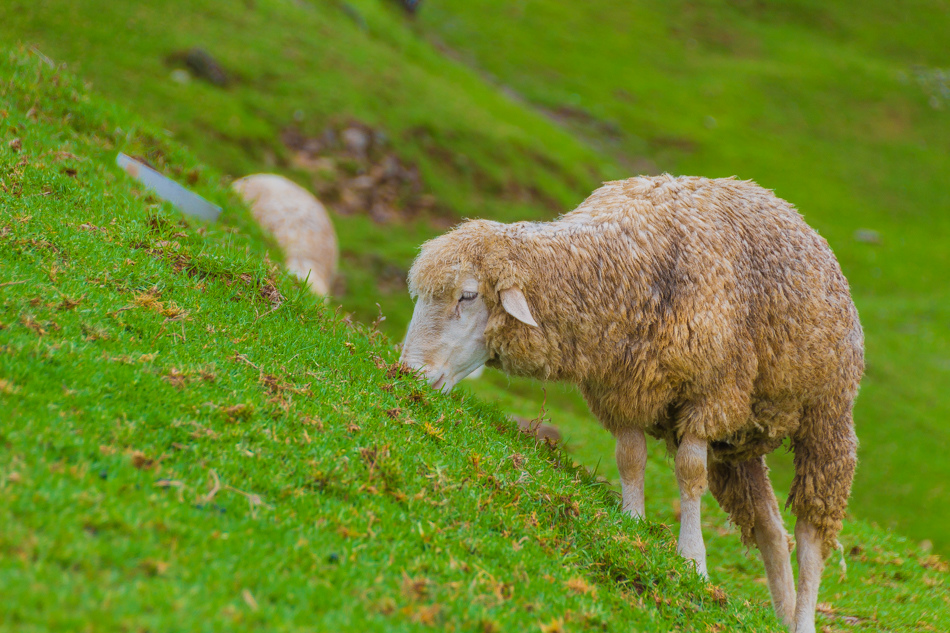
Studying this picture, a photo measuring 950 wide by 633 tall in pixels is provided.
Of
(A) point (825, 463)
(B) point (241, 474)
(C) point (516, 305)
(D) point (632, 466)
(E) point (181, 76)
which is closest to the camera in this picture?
(B) point (241, 474)

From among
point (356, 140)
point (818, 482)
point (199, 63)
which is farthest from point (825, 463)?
point (199, 63)

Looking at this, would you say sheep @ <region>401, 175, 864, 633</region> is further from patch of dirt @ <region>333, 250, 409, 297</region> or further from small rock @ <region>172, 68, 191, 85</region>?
small rock @ <region>172, 68, 191, 85</region>

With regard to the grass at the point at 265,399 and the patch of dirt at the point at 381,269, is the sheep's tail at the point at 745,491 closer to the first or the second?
the grass at the point at 265,399

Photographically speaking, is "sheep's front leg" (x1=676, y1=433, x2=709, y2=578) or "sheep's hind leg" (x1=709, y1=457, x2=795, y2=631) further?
"sheep's hind leg" (x1=709, y1=457, x2=795, y2=631)

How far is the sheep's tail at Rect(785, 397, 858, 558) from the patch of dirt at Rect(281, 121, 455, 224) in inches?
780

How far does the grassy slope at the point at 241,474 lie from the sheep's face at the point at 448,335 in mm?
313

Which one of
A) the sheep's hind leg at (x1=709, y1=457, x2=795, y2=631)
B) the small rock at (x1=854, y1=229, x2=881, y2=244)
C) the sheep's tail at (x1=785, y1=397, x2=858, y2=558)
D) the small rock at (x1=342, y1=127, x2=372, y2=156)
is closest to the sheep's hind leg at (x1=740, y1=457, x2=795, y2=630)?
the sheep's hind leg at (x1=709, y1=457, x2=795, y2=631)

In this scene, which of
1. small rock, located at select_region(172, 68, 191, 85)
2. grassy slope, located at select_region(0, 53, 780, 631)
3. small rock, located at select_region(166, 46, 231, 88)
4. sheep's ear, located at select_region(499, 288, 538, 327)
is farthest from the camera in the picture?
small rock, located at select_region(166, 46, 231, 88)

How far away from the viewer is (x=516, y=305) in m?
6.37

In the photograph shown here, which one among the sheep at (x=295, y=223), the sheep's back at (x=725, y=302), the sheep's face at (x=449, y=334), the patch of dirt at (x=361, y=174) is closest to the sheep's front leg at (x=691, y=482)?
the sheep's back at (x=725, y=302)

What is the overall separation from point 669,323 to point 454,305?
6.12 ft

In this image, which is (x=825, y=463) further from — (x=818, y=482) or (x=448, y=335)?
(x=448, y=335)

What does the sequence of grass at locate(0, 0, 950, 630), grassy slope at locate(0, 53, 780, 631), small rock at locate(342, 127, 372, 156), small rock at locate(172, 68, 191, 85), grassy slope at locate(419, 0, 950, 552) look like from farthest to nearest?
1. grassy slope at locate(419, 0, 950, 552)
2. small rock at locate(342, 127, 372, 156)
3. small rock at locate(172, 68, 191, 85)
4. grass at locate(0, 0, 950, 630)
5. grassy slope at locate(0, 53, 780, 631)

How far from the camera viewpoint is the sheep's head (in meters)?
6.52
